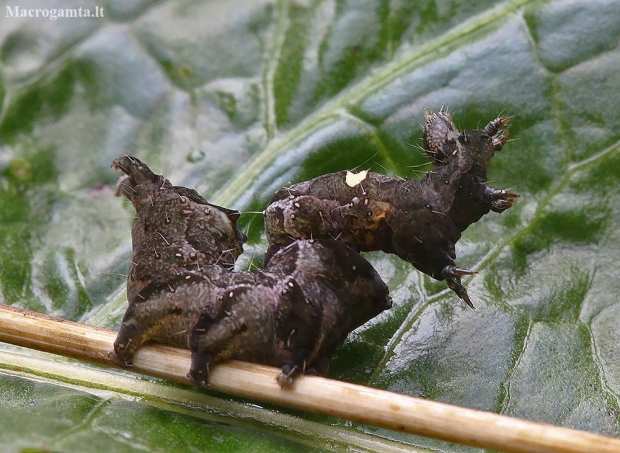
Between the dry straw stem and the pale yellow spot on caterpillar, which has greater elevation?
the pale yellow spot on caterpillar

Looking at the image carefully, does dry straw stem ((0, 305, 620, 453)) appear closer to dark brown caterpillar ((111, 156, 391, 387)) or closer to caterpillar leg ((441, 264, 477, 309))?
dark brown caterpillar ((111, 156, 391, 387))

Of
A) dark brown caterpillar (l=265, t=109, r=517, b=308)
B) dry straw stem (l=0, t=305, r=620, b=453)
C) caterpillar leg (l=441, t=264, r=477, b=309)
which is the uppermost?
dark brown caterpillar (l=265, t=109, r=517, b=308)

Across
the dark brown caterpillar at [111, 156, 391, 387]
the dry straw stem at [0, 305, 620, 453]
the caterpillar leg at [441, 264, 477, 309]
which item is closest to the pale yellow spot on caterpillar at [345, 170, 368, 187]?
the dark brown caterpillar at [111, 156, 391, 387]

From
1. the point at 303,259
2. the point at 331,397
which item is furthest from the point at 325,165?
the point at 331,397

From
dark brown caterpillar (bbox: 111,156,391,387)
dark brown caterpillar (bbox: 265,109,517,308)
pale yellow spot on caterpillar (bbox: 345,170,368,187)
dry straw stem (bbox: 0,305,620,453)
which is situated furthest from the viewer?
pale yellow spot on caterpillar (bbox: 345,170,368,187)

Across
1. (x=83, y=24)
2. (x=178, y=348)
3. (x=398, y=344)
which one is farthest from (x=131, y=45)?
(x=398, y=344)

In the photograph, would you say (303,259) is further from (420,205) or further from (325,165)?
(325,165)

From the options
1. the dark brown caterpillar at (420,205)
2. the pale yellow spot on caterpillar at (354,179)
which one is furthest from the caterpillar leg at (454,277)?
the pale yellow spot on caterpillar at (354,179)
